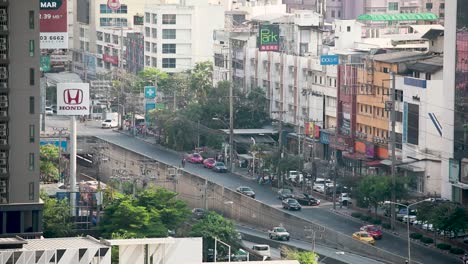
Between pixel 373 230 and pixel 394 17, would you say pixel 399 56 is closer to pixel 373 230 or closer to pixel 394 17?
pixel 373 230

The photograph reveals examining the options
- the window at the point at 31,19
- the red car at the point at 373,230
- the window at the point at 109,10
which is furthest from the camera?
the window at the point at 109,10

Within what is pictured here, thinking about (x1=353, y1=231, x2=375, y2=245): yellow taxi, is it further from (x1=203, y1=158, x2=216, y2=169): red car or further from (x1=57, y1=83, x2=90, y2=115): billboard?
(x1=203, y1=158, x2=216, y2=169): red car

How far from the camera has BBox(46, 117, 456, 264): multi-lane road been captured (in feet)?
250

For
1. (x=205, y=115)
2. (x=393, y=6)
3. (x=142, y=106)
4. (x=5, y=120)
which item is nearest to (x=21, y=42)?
(x=5, y=120)

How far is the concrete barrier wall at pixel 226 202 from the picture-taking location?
78.9 metres

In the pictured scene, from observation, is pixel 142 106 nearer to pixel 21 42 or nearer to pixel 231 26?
→ pixel 231 26

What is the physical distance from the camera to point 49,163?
293ft

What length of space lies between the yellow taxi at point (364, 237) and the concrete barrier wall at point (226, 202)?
22cm

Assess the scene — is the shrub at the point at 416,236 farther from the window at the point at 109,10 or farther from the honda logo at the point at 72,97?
the window at the point at 109,10

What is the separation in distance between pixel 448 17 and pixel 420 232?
11.0m

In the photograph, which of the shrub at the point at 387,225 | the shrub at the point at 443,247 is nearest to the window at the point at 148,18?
the shrub at the point at 387,225

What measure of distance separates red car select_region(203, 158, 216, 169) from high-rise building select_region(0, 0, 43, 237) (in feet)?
113

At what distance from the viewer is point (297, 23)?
10575cm

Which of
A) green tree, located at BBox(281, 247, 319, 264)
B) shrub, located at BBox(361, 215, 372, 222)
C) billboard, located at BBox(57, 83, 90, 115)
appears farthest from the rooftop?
green tree, located at BBox(281, 247, 319, 264)
